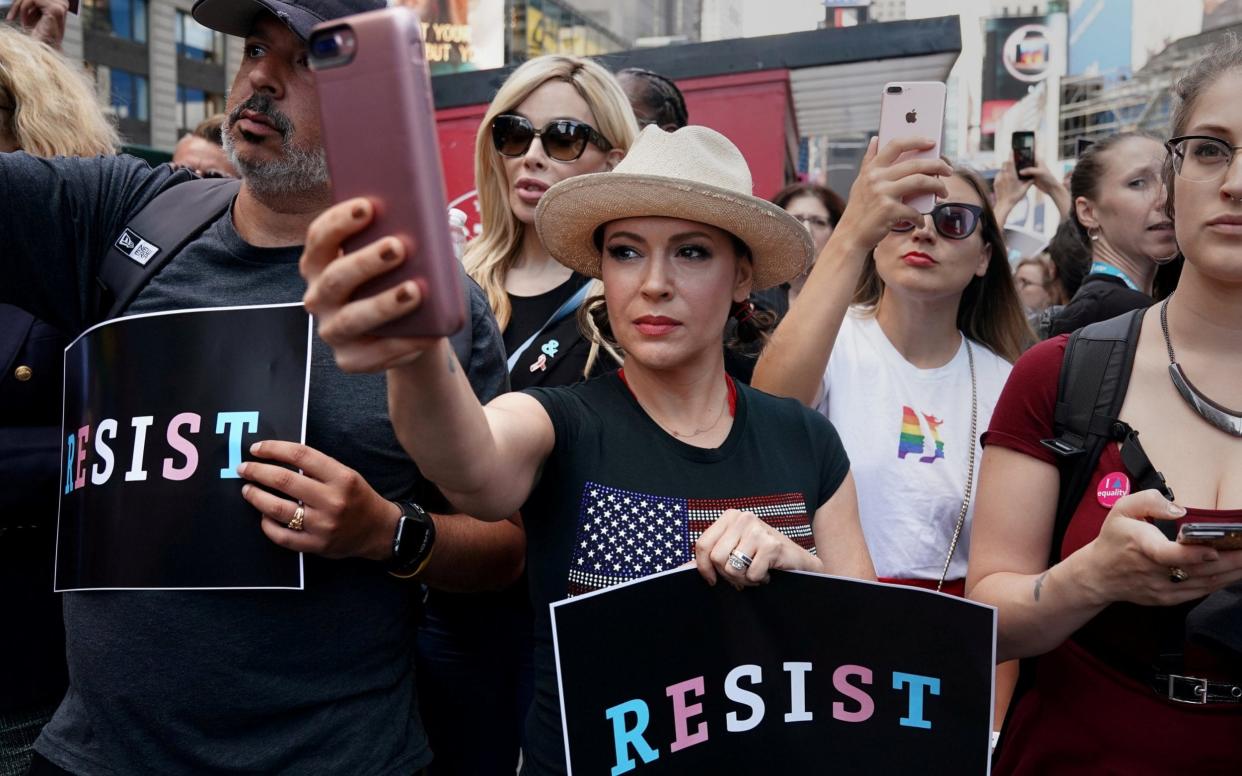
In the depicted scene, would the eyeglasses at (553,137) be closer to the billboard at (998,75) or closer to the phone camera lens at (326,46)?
the phone camera lens at (326,46)

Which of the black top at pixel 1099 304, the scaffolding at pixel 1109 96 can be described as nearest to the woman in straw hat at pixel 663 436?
the black top at pixel 1099 304

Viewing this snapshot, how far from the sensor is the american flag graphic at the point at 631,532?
6.78ft

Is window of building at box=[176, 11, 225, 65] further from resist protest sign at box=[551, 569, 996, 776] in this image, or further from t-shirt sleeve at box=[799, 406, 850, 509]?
resist protest sign at box=[551, 569, 996, 776]

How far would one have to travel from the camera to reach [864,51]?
884cm

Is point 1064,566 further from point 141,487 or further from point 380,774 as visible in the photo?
point 141,487

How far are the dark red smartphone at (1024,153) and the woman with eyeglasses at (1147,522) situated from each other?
12.5 ft

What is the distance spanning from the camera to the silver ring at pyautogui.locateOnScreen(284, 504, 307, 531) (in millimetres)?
1975

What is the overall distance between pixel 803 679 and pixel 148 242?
1517 mm

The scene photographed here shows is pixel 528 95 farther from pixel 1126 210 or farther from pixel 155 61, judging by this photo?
pixel 155 61

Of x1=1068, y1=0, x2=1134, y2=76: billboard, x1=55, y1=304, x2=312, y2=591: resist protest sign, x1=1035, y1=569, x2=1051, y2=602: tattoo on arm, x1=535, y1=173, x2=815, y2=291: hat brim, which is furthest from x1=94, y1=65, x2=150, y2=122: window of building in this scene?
x1=1035, y1=569, x2=1051, y2=602: tattoo on arm

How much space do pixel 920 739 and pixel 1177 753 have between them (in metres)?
0.48

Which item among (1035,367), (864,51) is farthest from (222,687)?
(864,51)

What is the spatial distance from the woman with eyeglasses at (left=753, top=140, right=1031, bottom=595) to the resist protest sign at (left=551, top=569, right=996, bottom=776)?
3.35ft

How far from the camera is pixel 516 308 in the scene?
11.3 ft
